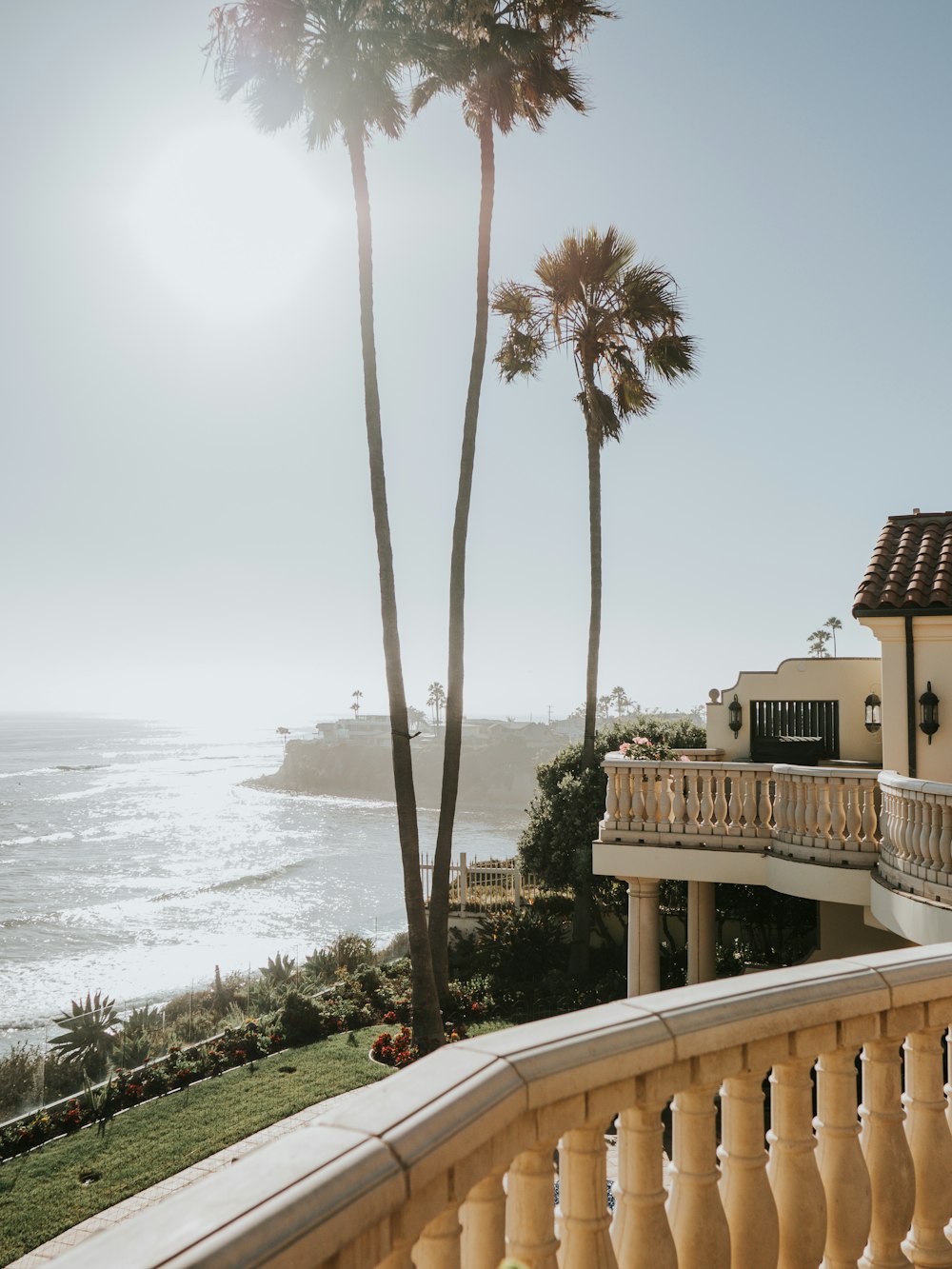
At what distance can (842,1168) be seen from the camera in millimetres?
2461

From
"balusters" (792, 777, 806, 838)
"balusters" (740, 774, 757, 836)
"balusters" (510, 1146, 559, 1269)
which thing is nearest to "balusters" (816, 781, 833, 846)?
"balusters" (792, 777, 806, 838)

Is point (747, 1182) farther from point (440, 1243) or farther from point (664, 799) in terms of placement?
point (664, 799)

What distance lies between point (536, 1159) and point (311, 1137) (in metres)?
0.66

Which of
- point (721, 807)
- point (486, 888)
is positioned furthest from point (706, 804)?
point (486, 888)

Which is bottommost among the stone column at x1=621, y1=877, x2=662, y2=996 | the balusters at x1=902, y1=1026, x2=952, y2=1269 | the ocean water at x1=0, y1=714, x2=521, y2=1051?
the ocean water at x1=0, y1=714, x2=521, y2=1051

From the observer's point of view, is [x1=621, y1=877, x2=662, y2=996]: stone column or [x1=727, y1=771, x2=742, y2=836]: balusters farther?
[x1=621, y1=877, x2=662, y2=996]: stone column

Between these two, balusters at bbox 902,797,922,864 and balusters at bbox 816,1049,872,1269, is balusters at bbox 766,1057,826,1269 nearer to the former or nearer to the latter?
balusters at bbox 816,1049,872,1269

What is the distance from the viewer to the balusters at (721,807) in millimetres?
12141

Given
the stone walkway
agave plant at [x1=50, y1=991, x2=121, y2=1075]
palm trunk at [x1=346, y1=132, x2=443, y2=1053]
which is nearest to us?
the stone walkway

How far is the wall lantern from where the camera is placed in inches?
651

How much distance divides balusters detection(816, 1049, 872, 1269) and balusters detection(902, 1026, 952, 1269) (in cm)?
27

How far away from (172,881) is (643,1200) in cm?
6150

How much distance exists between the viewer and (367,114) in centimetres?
1559

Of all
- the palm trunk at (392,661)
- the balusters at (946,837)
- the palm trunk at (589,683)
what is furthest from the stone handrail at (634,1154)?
the palm trunk at (589,683)
